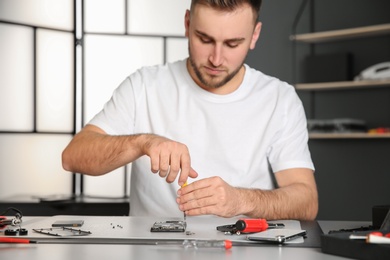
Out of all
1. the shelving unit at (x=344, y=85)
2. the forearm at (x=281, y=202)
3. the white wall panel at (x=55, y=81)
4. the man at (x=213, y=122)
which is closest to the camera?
the forearm at (x=281, y=202)

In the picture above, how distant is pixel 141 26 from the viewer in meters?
4.64

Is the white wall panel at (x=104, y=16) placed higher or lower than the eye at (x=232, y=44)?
higher

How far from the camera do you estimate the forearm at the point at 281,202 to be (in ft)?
5.66

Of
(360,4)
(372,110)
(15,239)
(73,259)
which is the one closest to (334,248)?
(73,259)

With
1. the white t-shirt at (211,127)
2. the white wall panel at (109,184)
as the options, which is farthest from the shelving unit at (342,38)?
the white t-shirt at (211,127)

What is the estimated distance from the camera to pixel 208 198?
5.08 ft

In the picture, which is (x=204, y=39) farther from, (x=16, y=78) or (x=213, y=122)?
(x=16, y=78)

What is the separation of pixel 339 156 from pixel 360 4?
1076mm

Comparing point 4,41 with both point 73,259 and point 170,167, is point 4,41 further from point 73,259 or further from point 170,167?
point 73,259

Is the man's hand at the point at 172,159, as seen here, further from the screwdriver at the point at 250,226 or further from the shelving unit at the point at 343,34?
the shelving unit at the point at 343,34

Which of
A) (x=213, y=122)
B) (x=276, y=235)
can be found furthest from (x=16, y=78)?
(x=276, y=235)

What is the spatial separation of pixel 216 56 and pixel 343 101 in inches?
104

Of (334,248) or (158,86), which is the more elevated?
(158,86)

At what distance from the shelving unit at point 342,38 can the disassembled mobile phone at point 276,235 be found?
2.78 metres
